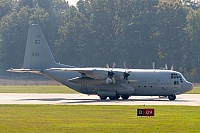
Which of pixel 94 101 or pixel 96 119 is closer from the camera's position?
pixel 96 119

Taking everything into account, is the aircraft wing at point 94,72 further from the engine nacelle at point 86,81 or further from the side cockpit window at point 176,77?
the side cockpit window at point 176,77

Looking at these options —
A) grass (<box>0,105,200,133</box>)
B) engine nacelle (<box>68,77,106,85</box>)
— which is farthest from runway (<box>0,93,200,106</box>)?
grass (<box>0,105,200,133</box>)

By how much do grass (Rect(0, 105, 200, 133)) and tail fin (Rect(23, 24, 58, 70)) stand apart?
1643 cm

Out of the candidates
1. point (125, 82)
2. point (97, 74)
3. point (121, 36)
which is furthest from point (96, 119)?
point (121, 36)

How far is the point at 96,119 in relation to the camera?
39906 mm

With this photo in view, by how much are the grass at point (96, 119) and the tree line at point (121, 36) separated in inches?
2706

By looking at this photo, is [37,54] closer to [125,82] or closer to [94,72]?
[94,72]

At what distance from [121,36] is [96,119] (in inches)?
3500

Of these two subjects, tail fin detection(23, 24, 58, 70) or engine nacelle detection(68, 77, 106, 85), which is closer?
engine nacelle detection(68, 77, 106, 85)

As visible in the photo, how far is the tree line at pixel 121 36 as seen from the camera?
125250 mm

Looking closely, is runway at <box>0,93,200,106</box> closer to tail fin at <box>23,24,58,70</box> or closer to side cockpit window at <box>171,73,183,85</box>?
side cockpit window at <box>171,73,183,85</box>

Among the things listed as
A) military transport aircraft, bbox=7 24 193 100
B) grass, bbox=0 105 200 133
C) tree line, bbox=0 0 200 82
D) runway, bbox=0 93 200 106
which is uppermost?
tree line, bbox=0 0 200 82

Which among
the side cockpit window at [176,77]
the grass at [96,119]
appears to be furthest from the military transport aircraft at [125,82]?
the grass at [96,119]

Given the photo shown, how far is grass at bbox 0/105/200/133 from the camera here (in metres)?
34.3
